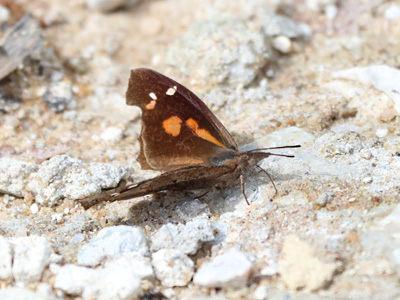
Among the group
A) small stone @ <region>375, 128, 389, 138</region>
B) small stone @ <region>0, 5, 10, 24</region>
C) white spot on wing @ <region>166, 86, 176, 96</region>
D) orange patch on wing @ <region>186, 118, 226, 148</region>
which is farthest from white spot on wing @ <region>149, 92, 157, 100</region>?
small stone @ <region>0, 5, 10, 24</region>

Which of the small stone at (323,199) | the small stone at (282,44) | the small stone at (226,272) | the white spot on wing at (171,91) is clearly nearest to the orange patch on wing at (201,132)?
the white spot on wing at (171,91)

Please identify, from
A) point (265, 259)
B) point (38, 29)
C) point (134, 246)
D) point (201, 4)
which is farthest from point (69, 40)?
point (265, 259)

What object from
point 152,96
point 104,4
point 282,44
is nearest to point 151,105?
point 152,96

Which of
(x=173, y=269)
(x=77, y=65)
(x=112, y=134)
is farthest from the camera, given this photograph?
(x=77, y=65)

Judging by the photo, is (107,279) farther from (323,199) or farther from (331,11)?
(331,11)

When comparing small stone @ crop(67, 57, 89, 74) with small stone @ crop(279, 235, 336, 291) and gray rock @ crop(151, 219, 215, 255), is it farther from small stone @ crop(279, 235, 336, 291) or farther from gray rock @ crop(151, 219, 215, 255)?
small stone @ crop(279, 235, 336, 291)

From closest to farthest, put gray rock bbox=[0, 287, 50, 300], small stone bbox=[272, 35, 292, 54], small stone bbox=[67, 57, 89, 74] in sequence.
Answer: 1. gray rock bbox=[0, 287, 50, 300]
2. small stone bbox=[272, 35, 292, 54]
3. small stone bbox=[67, 57, 89, 74]

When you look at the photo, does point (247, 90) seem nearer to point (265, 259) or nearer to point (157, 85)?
point (157, 85)
